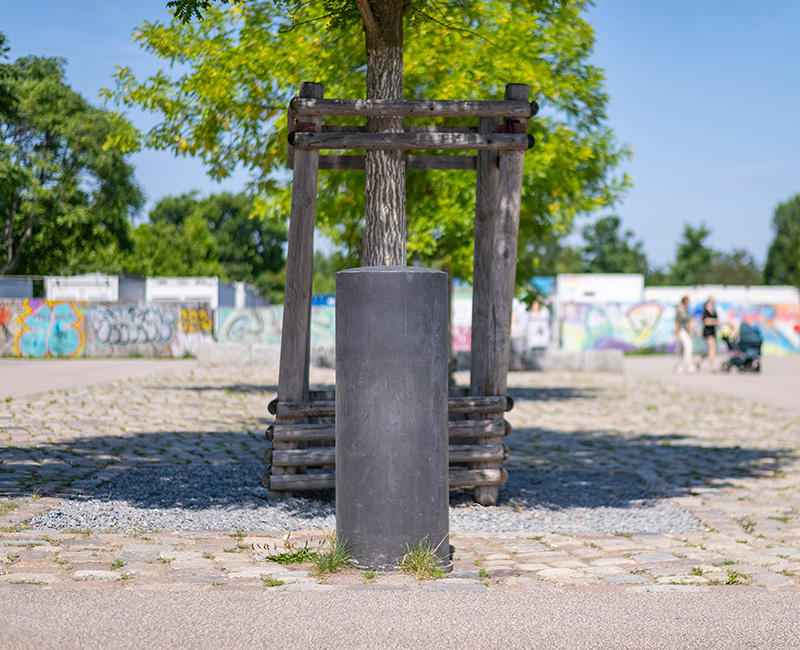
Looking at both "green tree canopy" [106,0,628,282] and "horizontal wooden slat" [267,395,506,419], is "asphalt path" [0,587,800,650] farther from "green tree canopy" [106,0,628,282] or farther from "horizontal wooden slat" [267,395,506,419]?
"green tree canopy" [106,0,628,282]

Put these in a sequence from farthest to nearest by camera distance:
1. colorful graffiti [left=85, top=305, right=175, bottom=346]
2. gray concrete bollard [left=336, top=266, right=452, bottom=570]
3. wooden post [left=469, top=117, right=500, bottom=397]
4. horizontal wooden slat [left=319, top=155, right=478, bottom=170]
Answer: colorful graffiti [left=85, top=305, right=175, bottom=346], horizontal wooden slat [left=319, top=155, right=478, bottom=170], wooden post [left=469, top=117, right=500, bottom=397], gray concrete bollard [left=336, top=266, right=452, bottom=570]

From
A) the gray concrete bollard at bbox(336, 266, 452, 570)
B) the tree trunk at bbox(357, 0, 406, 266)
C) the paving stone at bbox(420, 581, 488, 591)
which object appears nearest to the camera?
the paving stone at bbox(420, 581, 488, 591)

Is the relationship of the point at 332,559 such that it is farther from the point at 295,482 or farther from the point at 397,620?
the point at 295,482

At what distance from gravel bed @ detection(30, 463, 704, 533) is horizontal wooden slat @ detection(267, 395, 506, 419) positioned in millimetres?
633

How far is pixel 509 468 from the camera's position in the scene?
8.62 metres

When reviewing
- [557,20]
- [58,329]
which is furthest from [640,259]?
[557,20]

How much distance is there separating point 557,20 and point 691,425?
598cm

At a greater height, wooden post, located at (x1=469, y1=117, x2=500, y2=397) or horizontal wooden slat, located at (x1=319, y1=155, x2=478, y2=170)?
horizontal wooden slat, located at (x1=319, y1=155, x2=478, y2=170)

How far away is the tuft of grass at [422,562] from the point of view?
457cm

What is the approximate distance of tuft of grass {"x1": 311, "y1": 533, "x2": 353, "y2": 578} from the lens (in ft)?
15.0

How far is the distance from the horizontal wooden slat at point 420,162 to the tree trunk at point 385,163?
0.45 m

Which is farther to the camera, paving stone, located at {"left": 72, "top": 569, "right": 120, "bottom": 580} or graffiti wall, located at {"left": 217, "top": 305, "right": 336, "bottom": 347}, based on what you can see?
graffiti wall, located at {"left": 217, "top": 305, "right": 336, "bottom": 347}

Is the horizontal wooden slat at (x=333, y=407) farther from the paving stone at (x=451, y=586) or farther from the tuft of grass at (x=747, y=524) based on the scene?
the paving stone at (x=451, y=586)

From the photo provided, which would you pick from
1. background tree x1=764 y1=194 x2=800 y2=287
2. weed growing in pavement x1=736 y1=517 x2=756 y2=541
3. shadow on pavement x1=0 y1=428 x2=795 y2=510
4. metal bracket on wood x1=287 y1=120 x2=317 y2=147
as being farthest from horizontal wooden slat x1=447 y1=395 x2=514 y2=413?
background tree x1=764 y1=194 x2=800 y2=287
